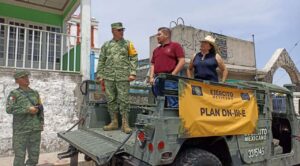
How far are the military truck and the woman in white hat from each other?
1.41 ft

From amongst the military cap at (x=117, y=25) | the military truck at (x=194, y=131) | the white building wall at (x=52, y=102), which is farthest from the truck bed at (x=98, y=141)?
the white building wall at (x=52, y=102)

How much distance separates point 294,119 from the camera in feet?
16.5

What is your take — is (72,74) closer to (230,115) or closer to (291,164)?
(230,115)

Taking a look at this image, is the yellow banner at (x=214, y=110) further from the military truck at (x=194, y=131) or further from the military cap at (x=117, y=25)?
the military cap at (x=117, y=25)

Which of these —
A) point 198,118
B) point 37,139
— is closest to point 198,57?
point 198,118

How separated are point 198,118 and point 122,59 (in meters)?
1.64

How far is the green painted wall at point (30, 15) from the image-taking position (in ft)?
30.1

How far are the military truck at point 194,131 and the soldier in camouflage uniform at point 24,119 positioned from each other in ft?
1.67

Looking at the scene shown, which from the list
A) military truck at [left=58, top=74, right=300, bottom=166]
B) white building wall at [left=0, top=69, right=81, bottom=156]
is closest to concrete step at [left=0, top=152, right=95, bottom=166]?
white building wall at [left=0, top=69, right=81, bottom=156]

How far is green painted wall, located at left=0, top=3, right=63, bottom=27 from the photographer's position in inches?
361

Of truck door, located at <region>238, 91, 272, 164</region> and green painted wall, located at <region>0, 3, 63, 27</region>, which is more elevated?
green painted wall, located at <region>0, 3, 63, 27</region>

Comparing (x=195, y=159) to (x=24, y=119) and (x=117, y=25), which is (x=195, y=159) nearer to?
(x=117, y=25)

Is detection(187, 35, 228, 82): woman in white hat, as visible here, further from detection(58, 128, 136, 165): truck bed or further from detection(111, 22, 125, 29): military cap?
detection(58, 128, 136, 165): truck bed

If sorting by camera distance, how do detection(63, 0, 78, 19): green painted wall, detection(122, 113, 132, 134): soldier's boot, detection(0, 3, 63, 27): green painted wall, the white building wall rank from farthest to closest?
detection(0, 3, 63, 27): green painted wall < detection(63, 0, 78, 19): green painted wall < the white building wall < detection(122, 113, 132, 134): soldier's boot
